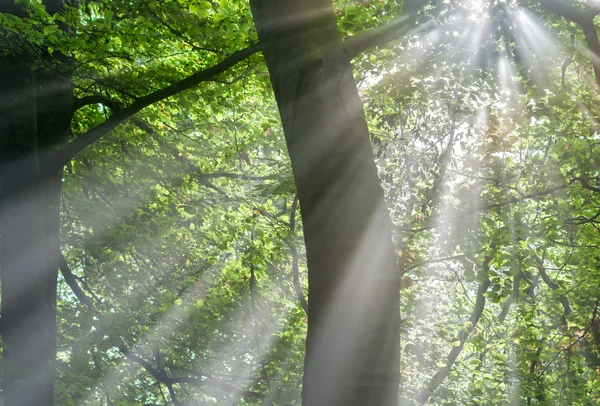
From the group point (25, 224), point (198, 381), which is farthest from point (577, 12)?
point (198, 381)

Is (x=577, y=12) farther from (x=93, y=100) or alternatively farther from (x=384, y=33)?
(x=93, y=100)

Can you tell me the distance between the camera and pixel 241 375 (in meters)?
12.1

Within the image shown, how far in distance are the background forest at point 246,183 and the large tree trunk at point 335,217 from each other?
1.19 feet

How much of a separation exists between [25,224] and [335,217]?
247 inches

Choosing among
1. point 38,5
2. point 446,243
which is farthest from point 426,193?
point 38,5

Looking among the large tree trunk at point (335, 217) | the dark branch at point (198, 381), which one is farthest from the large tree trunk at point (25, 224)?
the large tree trunk at point (335, 217)

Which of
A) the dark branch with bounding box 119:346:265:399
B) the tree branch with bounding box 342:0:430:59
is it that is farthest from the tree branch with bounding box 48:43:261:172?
the dark branch with bounding box 119:346:265:399

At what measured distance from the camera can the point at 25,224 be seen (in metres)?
7.62

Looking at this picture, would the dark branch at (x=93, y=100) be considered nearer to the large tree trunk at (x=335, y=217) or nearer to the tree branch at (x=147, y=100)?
the tree branch at (x=147, y=100)

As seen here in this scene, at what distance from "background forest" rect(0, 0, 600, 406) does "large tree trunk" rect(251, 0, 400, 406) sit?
362 millimetres

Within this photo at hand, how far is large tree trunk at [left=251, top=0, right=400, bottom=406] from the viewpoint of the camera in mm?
2434

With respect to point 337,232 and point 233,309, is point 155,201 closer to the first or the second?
point 233,309

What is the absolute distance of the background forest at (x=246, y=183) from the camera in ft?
20.8

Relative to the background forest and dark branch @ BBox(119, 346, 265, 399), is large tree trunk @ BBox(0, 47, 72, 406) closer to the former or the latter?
the background forest
